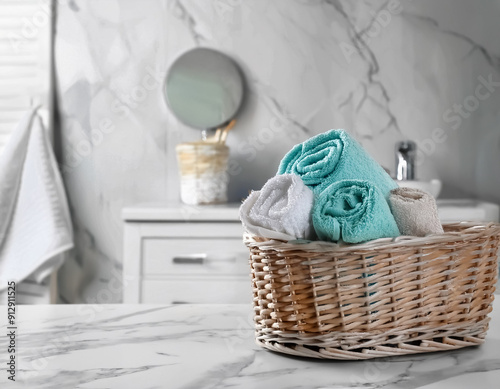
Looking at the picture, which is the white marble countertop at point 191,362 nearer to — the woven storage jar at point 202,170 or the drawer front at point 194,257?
the drawer front at point 194,257

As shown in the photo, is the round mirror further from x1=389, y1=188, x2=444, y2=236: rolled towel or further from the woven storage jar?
x1=389, y1=188, x2=444, y2=236: rolled towel

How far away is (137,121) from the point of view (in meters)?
2.11

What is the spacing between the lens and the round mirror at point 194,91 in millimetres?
2076

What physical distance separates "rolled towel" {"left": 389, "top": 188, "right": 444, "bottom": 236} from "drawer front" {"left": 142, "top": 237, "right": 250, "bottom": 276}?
3.85 feet

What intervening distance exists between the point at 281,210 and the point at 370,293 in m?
0.10

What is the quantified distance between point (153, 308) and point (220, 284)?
0.97 meters

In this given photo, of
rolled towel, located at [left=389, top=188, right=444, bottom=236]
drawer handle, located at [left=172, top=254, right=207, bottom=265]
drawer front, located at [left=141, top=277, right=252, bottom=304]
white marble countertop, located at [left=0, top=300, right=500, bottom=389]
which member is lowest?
drawer front, located at [left=141, top=277, right=252, bottom=304]

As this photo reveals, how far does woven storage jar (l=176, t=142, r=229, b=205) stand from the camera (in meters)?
1.88

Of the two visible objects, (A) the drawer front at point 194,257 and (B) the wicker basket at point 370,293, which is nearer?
(B) the wicker basket at point 370,293

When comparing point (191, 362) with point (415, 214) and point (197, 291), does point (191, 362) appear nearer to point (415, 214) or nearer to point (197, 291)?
point (415, 214)

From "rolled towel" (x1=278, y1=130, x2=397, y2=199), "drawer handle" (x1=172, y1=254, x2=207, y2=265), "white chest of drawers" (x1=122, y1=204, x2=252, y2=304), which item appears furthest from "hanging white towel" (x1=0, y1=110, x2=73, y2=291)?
"rolled towel" (x1=278, y1=130, x2=397, y2=199)

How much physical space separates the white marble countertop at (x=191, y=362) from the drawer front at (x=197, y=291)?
1021 mm

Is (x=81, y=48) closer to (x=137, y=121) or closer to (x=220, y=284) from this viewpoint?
(x=137, y=121)

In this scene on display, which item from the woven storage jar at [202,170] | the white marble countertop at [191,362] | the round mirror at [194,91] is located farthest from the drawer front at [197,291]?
the white marble countertop at [191,362]
